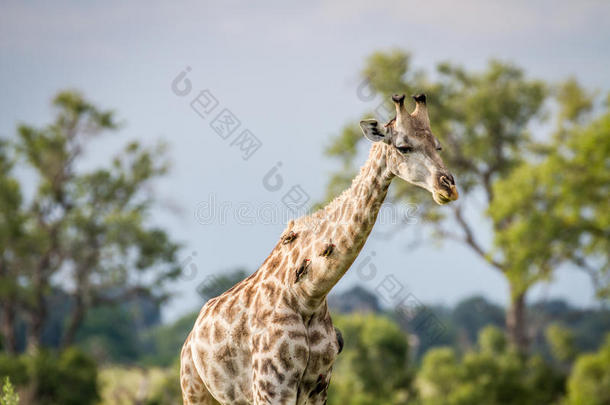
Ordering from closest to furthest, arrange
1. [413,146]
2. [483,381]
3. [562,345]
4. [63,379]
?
[413,146] → [63,379] → [483,381] → [562,345]

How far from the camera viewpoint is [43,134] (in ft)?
94.8

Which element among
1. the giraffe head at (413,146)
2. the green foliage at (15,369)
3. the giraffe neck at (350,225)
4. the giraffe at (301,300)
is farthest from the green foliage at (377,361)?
the giraffe head at (413,146)

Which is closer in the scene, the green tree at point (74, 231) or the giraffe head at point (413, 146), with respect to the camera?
the giraffe head at point (413, 146)

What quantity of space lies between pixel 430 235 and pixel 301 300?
24.3 metres

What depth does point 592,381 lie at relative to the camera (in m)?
21.1

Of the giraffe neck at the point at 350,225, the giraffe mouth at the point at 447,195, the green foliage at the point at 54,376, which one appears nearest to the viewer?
Result: the giraffe mouth at the point at 447,195

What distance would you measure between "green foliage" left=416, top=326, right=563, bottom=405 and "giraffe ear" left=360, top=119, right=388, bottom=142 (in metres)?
18.5

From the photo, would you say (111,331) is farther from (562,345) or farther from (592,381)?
(592,381)

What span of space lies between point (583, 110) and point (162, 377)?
69.3ft

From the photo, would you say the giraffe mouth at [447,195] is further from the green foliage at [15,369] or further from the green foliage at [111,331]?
the green foliage at [111,331]

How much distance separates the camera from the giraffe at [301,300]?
15.9ft

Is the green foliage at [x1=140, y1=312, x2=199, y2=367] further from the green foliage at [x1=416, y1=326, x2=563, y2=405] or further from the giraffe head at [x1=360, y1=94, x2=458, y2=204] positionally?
the giraffe head at [x1=360, y1=94, x2=458, y2=204]

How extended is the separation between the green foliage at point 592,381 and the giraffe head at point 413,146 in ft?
61.7

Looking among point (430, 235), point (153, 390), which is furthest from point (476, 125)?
point (153, 390)
